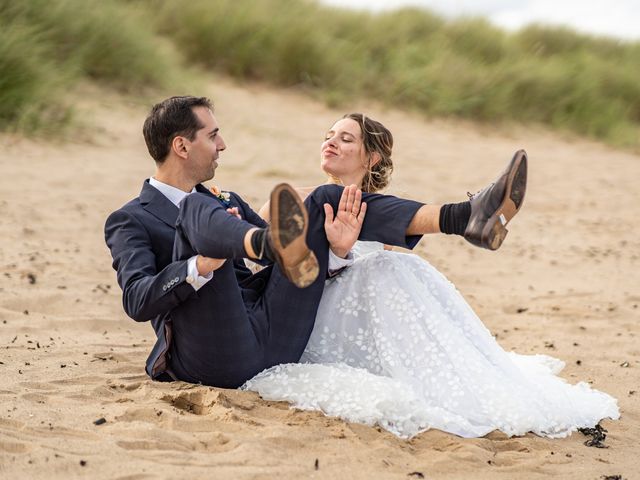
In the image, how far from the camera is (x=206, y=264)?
333 cm

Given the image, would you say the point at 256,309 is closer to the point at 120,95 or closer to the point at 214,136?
the point at 214,136

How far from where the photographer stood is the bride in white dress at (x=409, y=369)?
3.55 m

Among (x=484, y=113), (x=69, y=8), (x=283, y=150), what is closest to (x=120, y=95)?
(x=69, y=8)

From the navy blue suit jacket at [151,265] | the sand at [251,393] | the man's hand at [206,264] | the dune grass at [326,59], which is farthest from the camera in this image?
the dune grass at [326,59]

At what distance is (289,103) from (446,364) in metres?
8.65

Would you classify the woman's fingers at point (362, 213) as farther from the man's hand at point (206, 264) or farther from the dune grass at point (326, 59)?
the dune grass at point (326, 59)

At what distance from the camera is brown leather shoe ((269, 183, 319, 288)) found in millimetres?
3029

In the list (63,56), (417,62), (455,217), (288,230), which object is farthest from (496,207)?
(417,62)

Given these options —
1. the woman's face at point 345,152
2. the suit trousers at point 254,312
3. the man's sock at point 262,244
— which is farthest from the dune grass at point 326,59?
the man's sock at point 262,244

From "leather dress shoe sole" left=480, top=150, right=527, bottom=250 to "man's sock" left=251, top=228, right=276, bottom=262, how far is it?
32.0 inches

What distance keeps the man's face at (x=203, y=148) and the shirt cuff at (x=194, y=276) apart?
63 cm

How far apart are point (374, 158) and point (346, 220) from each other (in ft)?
3.52

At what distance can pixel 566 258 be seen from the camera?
8219mm

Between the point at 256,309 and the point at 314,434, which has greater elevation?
the point at 256,309
